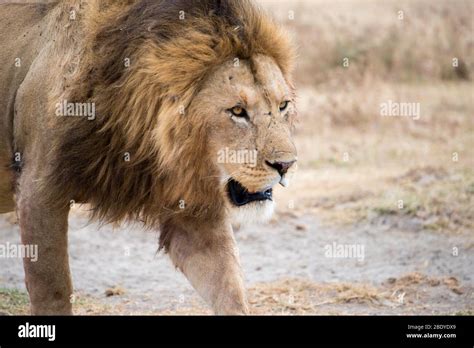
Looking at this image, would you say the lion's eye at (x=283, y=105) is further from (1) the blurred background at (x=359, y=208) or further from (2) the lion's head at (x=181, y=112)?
(1) the blurred background at (x=359, y=208)

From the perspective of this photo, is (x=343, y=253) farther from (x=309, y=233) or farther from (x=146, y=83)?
(x=146, y=83)

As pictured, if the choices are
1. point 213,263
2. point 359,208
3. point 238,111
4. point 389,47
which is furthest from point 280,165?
point 389,47

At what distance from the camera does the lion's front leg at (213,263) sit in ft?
16.4

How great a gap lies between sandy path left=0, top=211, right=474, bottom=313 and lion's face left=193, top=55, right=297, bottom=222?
1997mm

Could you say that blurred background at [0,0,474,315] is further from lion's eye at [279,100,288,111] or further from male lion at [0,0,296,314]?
lion's eye at [279,100,288,111]

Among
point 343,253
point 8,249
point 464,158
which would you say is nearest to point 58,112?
point 8,249

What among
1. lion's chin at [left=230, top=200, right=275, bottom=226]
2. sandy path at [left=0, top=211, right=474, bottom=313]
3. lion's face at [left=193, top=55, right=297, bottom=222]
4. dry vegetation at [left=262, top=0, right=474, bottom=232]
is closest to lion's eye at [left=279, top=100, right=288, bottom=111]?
lion's face at [left=193, top=55, right=297, bottom=222]

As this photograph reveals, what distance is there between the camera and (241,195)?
15.7 feet

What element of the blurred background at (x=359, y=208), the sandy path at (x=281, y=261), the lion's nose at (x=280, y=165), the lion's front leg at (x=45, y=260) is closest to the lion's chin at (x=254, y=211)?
the lion's nose at (x=280, y=165)

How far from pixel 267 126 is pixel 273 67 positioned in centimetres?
40

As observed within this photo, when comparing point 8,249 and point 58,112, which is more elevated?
point 58,112

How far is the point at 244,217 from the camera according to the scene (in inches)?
189

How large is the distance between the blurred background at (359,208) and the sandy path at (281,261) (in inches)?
0.6

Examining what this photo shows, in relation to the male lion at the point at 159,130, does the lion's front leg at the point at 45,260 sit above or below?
below
